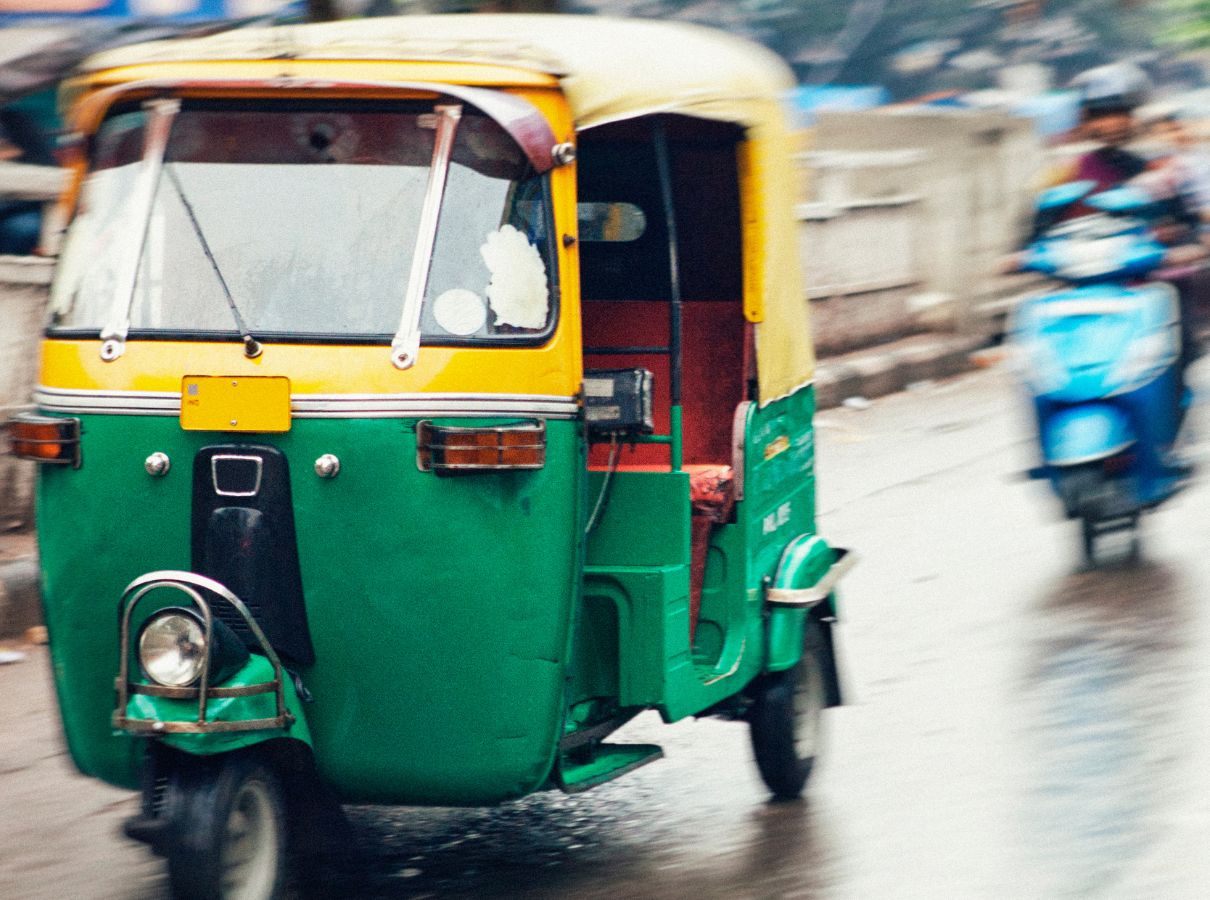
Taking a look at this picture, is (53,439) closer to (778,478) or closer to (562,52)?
(562,52)

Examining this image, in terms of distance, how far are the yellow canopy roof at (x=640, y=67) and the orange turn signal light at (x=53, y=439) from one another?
801 mm

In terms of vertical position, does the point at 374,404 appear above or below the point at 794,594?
above

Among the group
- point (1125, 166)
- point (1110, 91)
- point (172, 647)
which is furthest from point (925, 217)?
point (172, 647)

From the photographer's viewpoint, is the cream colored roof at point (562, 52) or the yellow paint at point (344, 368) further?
the cream colored roof at point (562, 52)

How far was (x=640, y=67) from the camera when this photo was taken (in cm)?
452

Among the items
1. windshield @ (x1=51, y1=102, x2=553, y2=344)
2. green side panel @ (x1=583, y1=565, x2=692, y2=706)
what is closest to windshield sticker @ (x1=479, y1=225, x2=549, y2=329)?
windshield @ (x1=51, y1=102, x2=553, y2=344)

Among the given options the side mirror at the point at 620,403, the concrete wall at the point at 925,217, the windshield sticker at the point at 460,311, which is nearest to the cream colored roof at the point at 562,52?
the windshield sticker at the point at 460,311

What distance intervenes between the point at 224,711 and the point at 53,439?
744 mm

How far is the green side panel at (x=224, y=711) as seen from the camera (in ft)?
12.5

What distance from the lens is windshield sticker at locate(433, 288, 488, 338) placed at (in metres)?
4.10

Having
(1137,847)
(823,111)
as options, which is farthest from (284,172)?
(823,111)

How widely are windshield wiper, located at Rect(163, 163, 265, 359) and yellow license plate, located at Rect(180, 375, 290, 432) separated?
0.07 m

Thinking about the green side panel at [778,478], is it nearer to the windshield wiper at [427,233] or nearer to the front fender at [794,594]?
the front fender at [794,594]

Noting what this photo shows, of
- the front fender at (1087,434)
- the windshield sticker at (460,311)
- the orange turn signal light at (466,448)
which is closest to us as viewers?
the orange turn signal light at (466,448)
